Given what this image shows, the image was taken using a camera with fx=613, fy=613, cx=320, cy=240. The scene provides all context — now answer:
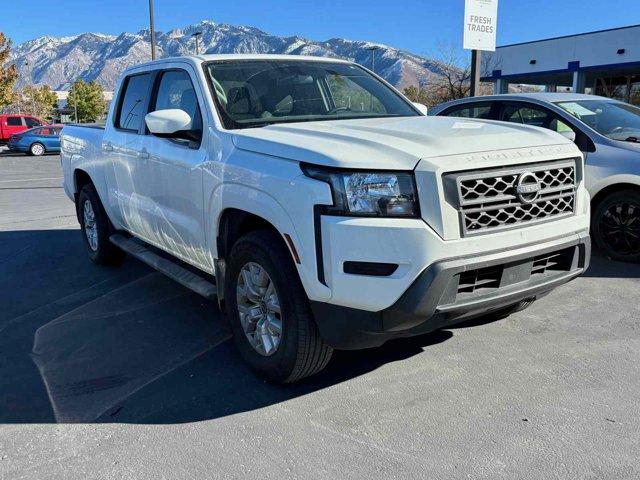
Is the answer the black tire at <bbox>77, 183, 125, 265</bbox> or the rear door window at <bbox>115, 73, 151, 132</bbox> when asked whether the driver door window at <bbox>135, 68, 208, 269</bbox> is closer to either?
the rear door window at <bbox>115, 73, 151, 132</bbox>

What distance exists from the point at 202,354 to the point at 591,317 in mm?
2881

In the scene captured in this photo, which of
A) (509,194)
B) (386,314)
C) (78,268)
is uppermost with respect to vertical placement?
(509,194)

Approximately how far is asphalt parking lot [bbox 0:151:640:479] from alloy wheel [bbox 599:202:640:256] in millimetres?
959

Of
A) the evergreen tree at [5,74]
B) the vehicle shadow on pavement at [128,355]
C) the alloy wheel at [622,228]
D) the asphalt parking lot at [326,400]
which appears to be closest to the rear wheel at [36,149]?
the evergreen tree at [5,74]

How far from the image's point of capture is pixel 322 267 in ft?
9.88

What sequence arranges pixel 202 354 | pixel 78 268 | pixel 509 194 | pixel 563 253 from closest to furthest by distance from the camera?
pixel 509 194 < pixel 563 253 < pixel 202 354 < pixel 78 268

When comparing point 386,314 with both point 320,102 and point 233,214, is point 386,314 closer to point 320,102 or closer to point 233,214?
point 233,214

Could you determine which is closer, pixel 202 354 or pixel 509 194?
pixel 509 194

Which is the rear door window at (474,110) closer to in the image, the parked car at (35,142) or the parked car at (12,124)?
the parked car at (35,142)

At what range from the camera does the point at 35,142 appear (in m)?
28.1

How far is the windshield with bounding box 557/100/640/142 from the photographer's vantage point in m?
6.29

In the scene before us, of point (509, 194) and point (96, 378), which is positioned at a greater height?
point (509, 194)

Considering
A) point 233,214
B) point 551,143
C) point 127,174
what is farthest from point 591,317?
point 127,174

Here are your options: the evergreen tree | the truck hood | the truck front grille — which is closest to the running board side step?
the truck hood
